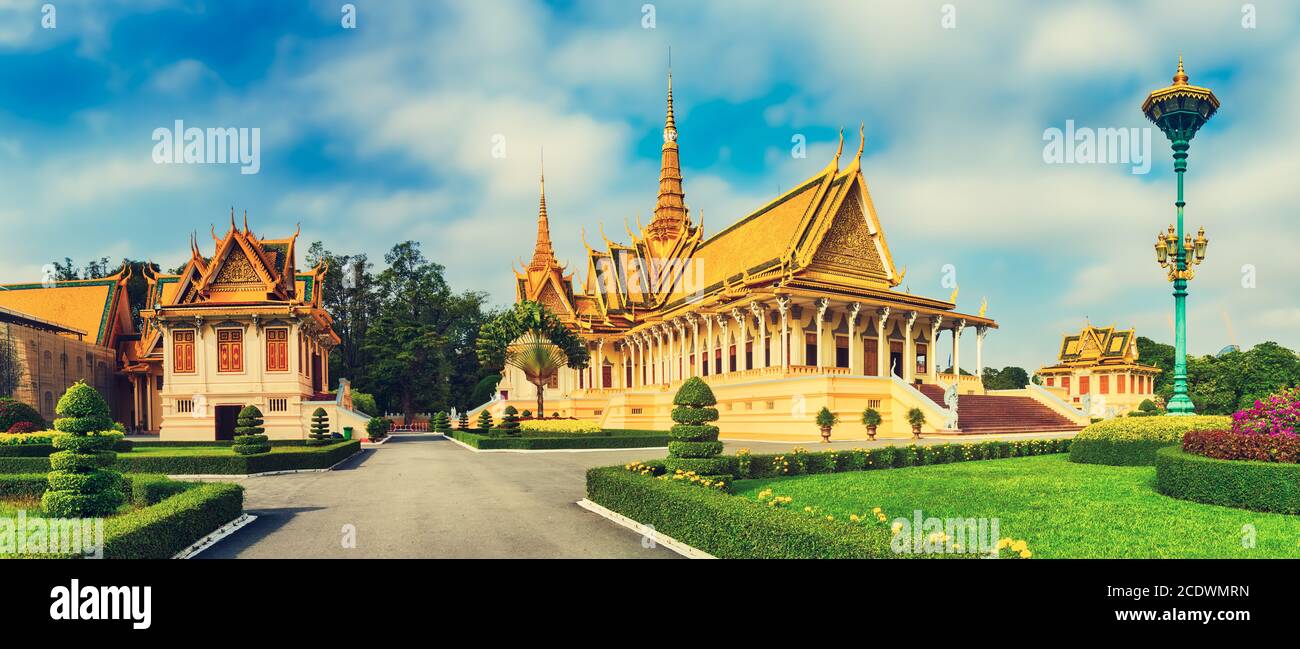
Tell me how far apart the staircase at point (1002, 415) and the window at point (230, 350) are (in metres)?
34.7

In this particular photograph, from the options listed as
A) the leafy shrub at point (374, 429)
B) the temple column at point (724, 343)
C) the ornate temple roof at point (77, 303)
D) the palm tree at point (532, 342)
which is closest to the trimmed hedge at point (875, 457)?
the temple column at point (724, 343)

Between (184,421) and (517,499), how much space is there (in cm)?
2987

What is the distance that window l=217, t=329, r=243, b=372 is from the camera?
3462 cm

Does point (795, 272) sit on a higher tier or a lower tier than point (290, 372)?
higher

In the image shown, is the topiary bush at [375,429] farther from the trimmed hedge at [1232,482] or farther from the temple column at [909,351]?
the trimmed hedge at [1232,482]

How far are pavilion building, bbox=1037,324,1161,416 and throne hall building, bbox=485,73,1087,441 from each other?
3110cm

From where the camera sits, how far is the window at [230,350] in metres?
34.6

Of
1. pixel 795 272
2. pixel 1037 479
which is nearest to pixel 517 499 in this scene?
pixel 1037 479

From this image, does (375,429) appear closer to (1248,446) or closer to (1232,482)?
(1232,482)

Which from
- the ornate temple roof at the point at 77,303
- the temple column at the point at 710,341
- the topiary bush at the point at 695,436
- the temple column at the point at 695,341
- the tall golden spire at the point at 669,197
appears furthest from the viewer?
the tall golden spire at the point at 669,197

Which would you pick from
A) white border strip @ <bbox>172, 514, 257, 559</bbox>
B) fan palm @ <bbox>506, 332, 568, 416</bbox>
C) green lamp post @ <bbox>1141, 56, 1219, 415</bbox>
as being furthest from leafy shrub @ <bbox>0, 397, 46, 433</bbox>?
green lamp post @ <bbox>1141, 56, 1219, 415</bbox>
